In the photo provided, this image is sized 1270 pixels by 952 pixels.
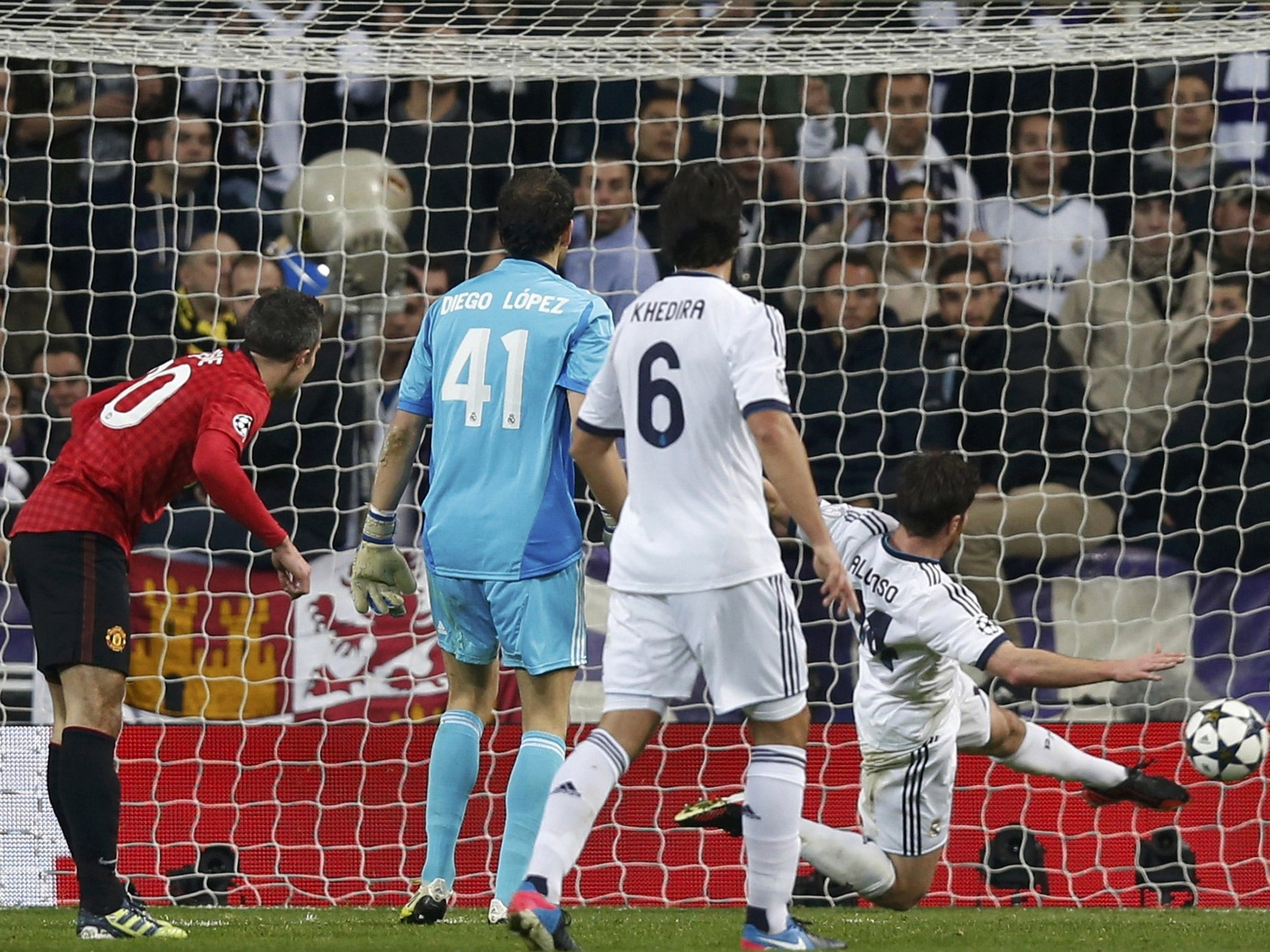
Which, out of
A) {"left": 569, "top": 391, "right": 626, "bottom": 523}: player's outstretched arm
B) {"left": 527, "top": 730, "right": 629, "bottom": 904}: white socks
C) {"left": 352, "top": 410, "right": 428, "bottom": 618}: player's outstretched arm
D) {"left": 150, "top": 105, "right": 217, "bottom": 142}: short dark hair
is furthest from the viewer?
{"left": 150, "top": 105, "right": 217, "bottom": 142}: short dark hair

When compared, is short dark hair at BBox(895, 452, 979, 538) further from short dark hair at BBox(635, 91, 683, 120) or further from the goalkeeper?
short dark hair at BBox(635, 91, 683, 120)

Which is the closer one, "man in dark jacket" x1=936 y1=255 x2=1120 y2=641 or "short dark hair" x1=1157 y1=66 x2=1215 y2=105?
"man in dark jacket" x1=936 y1=255 x2=1120 y2=641

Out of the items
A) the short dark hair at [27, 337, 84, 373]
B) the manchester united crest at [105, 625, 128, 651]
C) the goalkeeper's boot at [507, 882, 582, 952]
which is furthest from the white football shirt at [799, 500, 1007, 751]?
the short dark hair at [27, 337, 84, 373]

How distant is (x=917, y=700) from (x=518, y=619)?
1165mm

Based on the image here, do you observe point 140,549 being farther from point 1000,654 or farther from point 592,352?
point 1000,654

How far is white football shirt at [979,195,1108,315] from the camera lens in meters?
7.48

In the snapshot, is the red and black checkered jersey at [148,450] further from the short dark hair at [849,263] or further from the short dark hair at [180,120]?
the short dark hair at [849,263]

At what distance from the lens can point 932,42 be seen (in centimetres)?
713

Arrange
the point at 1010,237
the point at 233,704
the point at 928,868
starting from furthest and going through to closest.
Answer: the point at 1010,237 < the point at 233,704 < the point at 928,868

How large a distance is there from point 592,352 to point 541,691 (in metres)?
0.93

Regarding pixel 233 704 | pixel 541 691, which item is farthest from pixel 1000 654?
pixel 233 704

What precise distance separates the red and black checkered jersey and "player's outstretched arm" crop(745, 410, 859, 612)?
1.49m

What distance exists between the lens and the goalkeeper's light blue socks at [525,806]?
15.2ft

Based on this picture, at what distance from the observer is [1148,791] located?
5000 millimetres
